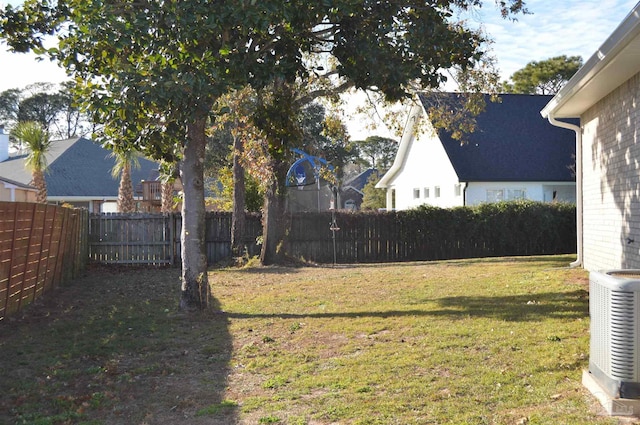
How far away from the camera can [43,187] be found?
25.0 metres

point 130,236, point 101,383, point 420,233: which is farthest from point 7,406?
point 420,233

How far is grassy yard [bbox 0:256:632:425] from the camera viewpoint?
5.39 m

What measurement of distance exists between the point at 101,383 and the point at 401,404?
10.1 ft

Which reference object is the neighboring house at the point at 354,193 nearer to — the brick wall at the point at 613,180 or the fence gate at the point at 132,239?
the fence gate at the point at 132,239

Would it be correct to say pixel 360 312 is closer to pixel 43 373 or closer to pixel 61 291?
pixel 43 373

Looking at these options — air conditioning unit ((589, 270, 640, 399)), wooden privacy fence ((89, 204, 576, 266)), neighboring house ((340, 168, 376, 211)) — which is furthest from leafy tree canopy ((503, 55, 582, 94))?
air conditioning unit ((589, 270, 640, 399))

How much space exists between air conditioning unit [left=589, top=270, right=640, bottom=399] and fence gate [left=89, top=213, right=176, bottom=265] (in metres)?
16.4

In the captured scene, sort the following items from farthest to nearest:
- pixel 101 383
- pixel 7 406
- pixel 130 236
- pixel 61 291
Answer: pixel 130 236
pixel 61 291
pixel 101 383
pixel 7 406

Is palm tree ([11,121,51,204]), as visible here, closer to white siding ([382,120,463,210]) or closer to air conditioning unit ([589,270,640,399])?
white siding ([382,120,463,210])

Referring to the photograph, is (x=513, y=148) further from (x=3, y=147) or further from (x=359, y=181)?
(x=359, y=181)

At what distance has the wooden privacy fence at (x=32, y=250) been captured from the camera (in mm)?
9414

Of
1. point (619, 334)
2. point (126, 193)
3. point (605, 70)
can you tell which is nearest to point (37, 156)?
point (126, 193)

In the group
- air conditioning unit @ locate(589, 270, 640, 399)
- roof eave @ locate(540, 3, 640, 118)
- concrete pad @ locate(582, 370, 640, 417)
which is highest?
roof eave @ locate(540, 3, 640, 118)

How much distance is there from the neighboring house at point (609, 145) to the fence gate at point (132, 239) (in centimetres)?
1186
